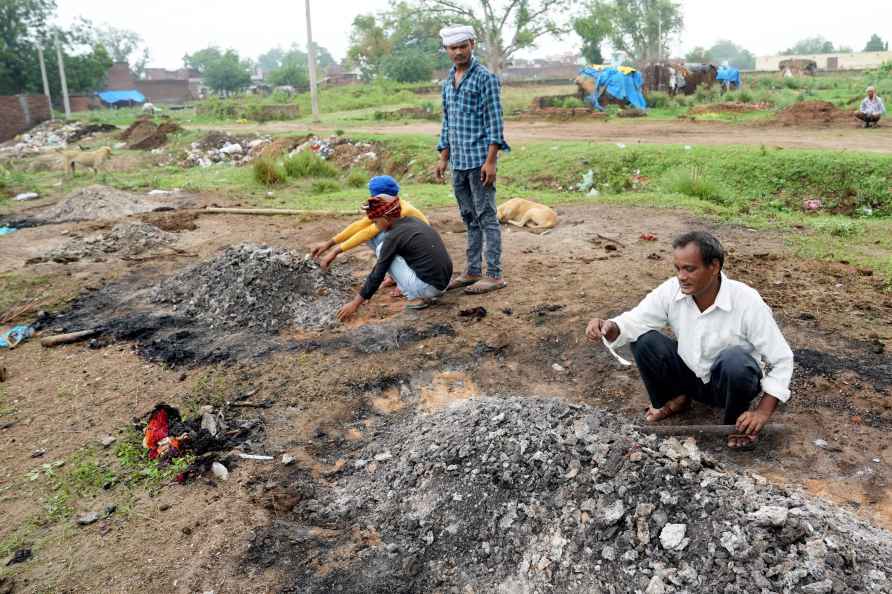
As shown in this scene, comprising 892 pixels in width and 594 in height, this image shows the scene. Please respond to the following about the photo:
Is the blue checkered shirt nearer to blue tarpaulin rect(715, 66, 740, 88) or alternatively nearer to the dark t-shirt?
the dark t-shirt

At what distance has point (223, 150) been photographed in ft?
57.6

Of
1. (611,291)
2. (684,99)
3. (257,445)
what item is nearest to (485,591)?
(257,445)

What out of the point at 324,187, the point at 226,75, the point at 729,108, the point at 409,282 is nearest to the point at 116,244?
the point at 324,187

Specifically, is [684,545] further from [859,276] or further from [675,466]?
[859,276]

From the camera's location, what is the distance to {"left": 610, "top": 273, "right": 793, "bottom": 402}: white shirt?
107 inches

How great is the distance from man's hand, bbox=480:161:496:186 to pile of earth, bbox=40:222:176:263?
466 cm

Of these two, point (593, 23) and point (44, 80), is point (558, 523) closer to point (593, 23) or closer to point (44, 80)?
point (593, 23)

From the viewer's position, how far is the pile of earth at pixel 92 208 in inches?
381

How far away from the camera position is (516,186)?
33.4 ft

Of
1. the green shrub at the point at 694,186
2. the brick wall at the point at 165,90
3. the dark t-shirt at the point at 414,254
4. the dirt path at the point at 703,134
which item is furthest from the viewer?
the brick wall at the point at 165,90

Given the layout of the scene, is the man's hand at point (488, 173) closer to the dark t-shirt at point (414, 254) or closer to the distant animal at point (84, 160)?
the dark t-shirt at point (414, 254)

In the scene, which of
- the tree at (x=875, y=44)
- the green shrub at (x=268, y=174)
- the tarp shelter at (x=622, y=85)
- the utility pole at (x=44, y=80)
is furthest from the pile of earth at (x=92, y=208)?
the tree at (x=875, y=44)

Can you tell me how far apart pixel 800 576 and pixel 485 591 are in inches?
41.0

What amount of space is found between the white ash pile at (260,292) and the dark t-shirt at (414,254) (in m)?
0.72
